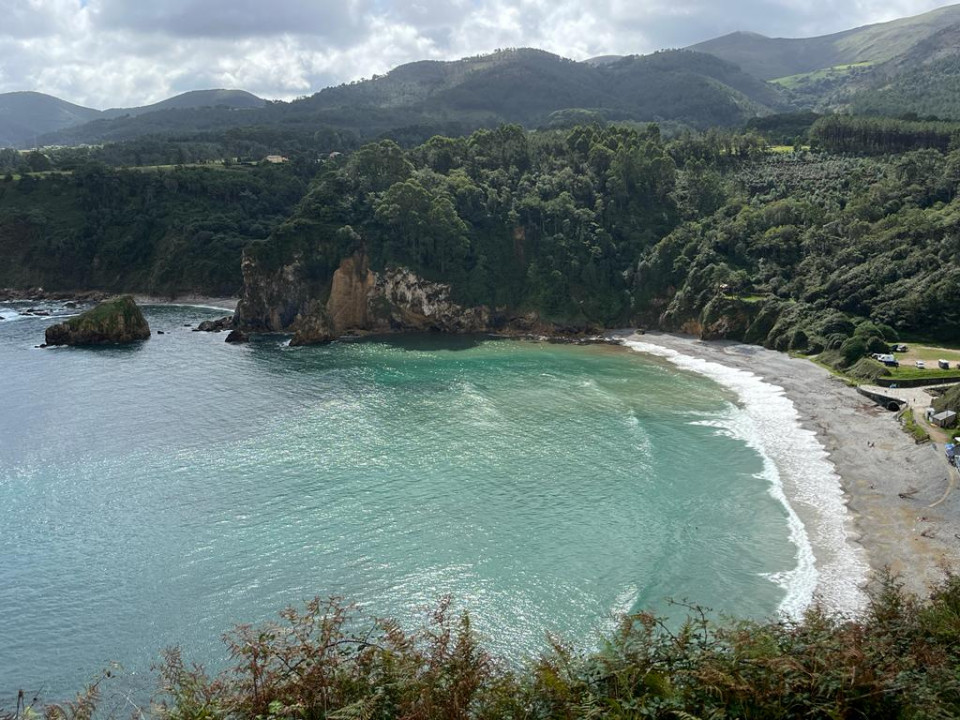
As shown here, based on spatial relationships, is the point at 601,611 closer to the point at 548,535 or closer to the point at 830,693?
the point at 548,535

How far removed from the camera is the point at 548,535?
37.9m

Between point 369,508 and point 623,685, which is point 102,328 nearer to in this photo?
point 369,508

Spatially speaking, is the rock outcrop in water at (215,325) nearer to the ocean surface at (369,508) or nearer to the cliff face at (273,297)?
the cliff face at (273,297)

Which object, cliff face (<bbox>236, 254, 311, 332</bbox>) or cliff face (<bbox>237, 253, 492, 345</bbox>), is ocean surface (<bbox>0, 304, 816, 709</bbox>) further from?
cliff face (<bbox>236, 254, 311, 332</bbox>)

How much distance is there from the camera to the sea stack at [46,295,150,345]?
88.4 metres

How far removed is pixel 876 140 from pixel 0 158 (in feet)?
634

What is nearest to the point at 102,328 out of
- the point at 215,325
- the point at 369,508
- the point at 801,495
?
the point at 215,325

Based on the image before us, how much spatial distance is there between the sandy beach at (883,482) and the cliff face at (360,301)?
44706 mm

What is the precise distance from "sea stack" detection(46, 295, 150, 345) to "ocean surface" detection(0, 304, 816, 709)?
1901 cm

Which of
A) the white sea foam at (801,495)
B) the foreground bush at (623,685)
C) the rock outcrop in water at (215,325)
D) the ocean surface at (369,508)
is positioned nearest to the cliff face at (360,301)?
the rock outcrop in water at (215,325)

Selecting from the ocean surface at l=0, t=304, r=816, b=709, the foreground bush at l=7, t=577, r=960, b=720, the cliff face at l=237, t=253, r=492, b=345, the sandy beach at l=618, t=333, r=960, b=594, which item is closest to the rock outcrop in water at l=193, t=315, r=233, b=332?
the cliff face at l=237, t=253, r=492, b=345

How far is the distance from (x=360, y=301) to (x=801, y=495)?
6635cm

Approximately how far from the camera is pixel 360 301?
94.9 meters

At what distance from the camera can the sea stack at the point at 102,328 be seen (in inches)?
3479
